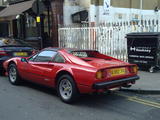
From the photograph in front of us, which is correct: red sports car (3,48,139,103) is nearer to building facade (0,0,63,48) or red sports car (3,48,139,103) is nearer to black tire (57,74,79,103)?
black tire (57,74,79,103)

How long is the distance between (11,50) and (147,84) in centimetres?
519

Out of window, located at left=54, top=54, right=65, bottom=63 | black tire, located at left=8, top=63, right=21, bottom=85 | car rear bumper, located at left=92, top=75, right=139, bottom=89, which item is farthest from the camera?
black tire, located at left=8, top=63, right=21, bottom=85

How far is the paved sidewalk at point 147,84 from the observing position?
6.64 m

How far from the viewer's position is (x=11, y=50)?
9148mm

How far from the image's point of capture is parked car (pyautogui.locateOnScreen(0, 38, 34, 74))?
9.02 metres

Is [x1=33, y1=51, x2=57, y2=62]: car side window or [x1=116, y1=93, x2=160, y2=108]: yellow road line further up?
[x1=33, y1=51, x2=57, y2=62]: car side window

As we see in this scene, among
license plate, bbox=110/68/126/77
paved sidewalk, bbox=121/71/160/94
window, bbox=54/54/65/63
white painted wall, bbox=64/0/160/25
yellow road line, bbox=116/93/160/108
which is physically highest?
white painted wall, bbox=64/0/160/25

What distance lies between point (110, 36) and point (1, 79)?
526cm

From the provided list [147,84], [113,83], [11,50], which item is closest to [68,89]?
[113,83]

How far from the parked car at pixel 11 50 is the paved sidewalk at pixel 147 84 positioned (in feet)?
14.3

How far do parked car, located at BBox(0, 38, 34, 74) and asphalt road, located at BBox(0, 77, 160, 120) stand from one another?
7.94 ft

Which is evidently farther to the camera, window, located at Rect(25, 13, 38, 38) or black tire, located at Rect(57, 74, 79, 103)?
window, located at Rect(25, 13, 38, 38)

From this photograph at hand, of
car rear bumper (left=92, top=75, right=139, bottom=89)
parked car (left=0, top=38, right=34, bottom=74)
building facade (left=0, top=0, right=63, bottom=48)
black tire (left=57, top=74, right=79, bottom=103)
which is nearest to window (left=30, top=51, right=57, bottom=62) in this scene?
black tire (left=57, top=74, right=79, bottom=103)

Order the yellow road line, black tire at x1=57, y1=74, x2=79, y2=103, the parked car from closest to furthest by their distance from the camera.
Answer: black tire at x1=57, y1=74, x2=79, y2=103 → the yellow road line → the parked car
